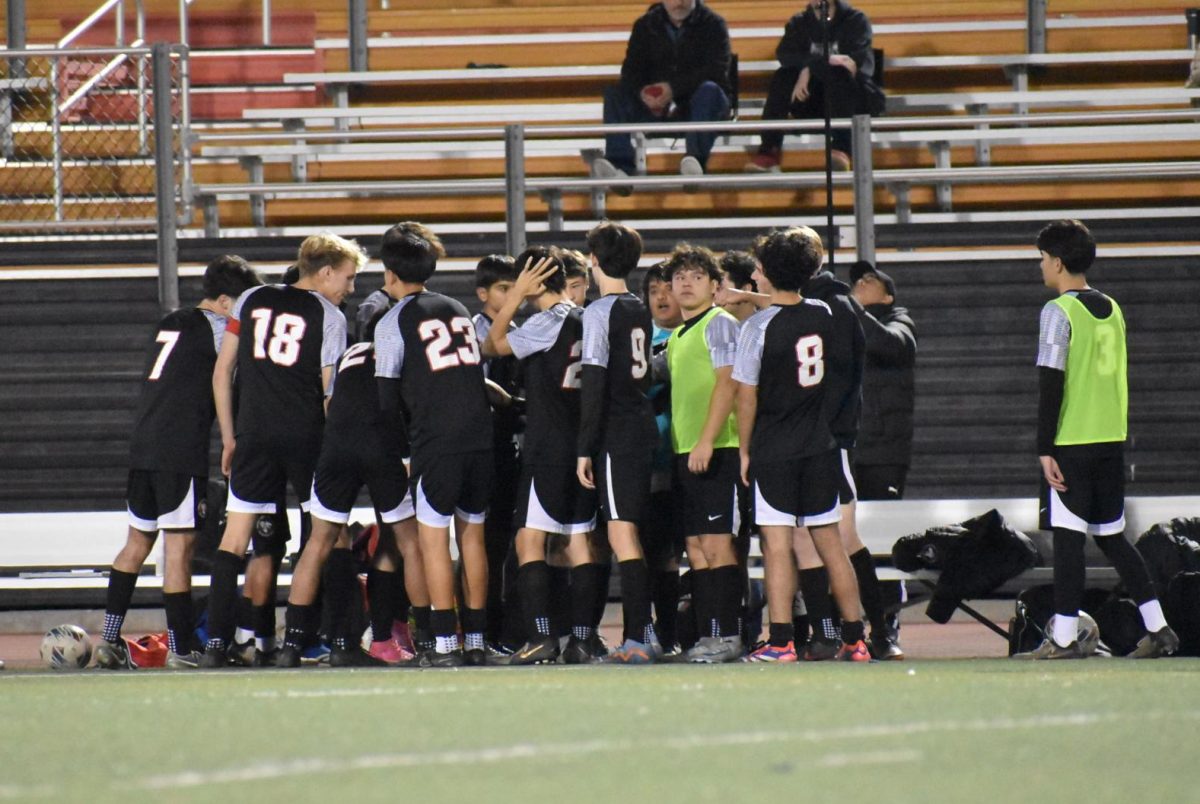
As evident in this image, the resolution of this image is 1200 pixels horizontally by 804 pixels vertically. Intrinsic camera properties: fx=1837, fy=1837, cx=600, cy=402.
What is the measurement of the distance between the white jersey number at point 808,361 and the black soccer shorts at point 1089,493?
105 cm

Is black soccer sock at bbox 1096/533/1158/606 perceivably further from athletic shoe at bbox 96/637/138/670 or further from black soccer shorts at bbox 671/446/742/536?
athletic shoe at bbox 96/637/138/670

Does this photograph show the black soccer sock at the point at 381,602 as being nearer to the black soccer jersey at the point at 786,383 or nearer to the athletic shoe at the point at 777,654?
the athletic shoe at the point at 777,654

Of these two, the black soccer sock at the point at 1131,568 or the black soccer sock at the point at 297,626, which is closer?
the black soccer sock at the point at 1131,568

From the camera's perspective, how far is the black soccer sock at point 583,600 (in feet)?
25.6

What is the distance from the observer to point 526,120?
1452 cm

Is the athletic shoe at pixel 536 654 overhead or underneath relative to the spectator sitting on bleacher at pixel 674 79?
underneath

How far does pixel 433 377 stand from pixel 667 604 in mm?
1653

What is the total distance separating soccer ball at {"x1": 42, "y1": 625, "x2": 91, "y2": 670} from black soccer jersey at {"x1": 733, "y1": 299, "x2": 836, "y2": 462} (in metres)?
3.07

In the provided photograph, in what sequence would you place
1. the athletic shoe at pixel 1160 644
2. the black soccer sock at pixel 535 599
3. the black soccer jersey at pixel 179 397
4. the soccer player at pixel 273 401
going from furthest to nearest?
1. the black soccer jersey at pixel 179 397
2. the soccer player at pixel 273 401
3. the black soccer sock at pixel 535 599
4. the athletic shoe at pixel 1160 644

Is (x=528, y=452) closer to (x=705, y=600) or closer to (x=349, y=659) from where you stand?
A: (x=705, y=600)

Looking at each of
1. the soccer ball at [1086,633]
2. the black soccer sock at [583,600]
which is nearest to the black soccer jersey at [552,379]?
the black soccer sock at [583,600]

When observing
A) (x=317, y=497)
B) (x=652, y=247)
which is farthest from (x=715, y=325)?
(x=652, y=247)

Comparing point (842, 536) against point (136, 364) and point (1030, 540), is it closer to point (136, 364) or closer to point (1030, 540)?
point (1030, 540)

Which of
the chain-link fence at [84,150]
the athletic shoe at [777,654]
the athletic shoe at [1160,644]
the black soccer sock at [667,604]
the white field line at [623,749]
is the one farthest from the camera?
the chain-link fence at [84,150]
